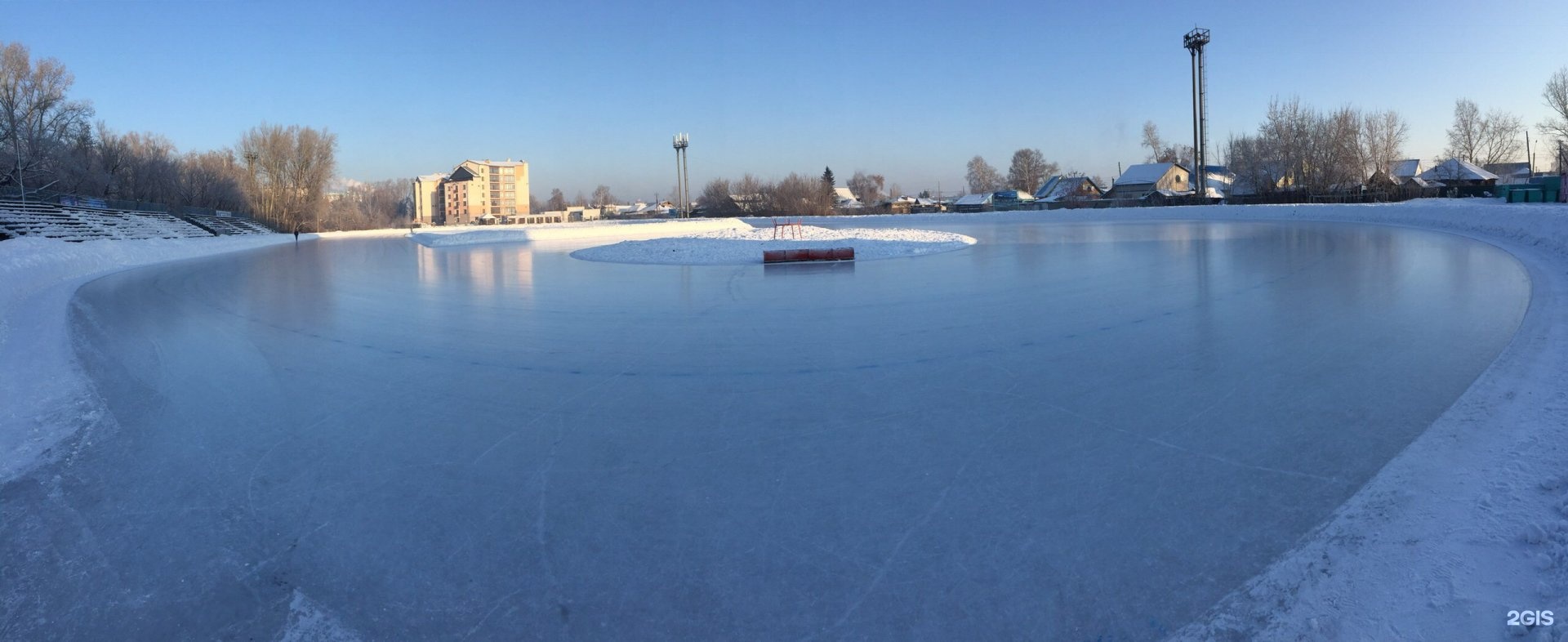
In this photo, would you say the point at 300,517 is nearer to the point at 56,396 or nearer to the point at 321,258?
the point at 56,396

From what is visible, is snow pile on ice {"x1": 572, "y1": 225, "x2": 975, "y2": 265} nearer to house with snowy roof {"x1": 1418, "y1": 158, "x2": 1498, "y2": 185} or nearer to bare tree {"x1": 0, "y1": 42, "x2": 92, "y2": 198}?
bare tree {"x1": 0, "y1": 42, "x2": 92, "y2": 198}

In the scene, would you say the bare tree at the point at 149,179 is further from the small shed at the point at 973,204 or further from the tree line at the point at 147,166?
the small shed at the point at 973,204

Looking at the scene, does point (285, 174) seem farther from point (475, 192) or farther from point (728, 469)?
point (728, 469)

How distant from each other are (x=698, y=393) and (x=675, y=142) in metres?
59.1

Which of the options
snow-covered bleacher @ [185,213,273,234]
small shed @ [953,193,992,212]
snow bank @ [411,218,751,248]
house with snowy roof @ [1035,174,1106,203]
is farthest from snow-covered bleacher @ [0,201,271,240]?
house with snowy roof @ [1035,174,1106,203]

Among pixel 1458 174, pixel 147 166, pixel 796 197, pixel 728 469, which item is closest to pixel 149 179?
pixel 147 166

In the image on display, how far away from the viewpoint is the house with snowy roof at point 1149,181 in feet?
280

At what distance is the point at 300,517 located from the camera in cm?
376

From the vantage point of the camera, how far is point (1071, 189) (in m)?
99.1

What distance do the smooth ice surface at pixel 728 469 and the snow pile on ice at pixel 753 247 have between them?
11.4 metres

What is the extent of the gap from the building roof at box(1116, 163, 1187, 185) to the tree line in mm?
82603

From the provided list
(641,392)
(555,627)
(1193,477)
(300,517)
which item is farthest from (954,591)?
(641,392)

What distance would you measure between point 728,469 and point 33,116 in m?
66.1

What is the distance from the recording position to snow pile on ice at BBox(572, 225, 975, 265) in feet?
69.8
